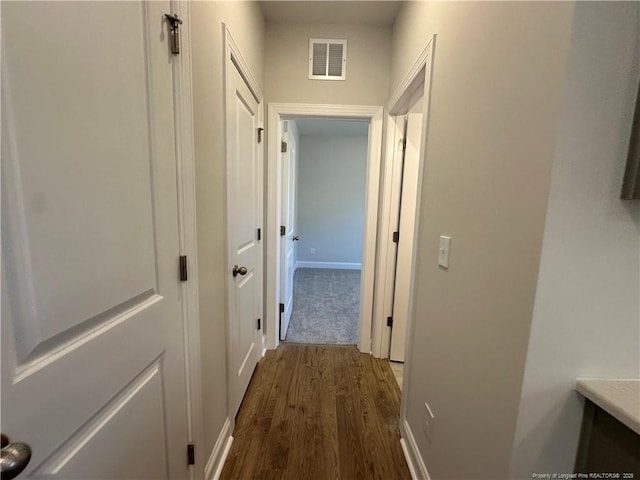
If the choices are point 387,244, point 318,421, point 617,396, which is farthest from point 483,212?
point 318,421

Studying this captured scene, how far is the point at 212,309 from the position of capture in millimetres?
1248

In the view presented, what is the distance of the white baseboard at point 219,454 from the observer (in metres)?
1.25

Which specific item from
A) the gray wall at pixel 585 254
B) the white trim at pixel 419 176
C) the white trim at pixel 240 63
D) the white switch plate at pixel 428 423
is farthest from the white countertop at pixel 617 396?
the white trim at pixel 240 63

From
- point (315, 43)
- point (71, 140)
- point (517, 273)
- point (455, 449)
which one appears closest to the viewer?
point (71, 140)

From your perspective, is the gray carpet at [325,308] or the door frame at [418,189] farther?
the gray carpet at [325,308]

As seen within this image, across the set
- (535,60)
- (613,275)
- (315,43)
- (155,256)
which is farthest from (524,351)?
(315,43)

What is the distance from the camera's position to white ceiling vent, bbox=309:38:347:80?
6.92 feet

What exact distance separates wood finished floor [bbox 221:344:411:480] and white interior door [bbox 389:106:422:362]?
0.28 meters

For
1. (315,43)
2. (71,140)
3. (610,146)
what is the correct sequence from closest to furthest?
(71,140) < (610,146) < (315,43)

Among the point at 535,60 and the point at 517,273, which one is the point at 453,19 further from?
the point at 517,273

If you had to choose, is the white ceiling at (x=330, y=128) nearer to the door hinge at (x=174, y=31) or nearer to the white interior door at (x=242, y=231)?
the white interior door at (x=242, y=231)

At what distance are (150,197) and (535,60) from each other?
41.4 inches

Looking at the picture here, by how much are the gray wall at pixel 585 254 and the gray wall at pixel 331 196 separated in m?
4.64

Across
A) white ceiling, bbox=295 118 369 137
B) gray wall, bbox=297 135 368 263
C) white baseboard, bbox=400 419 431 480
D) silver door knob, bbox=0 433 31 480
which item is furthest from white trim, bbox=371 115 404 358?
gray wall, bbox=297 135 368 263
